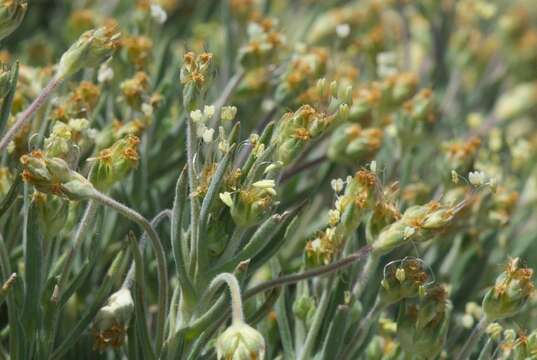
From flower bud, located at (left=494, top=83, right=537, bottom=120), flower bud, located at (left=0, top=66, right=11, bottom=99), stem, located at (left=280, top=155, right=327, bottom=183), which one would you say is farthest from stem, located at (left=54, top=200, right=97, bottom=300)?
flower bud, located at (left=494, top=83, right=537, bottom=120)

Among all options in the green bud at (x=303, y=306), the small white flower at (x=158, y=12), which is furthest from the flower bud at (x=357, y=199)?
the small white flower at (x=158, y=12)

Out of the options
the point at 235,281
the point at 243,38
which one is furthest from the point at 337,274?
the point at 243,38

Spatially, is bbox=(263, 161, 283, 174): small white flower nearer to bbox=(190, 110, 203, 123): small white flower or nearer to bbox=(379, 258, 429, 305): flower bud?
bbox=(190, 110, 203, 123): small white flower

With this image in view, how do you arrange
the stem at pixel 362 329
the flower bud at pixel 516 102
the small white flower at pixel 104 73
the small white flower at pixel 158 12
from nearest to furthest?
the stem at pixel 362 329 → the small white flower at pixel 104 73 → the small white flower at pixel 158 12 → the flower bud at pixel 516 102

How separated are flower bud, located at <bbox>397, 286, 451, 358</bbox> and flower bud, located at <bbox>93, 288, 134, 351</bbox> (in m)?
0.47

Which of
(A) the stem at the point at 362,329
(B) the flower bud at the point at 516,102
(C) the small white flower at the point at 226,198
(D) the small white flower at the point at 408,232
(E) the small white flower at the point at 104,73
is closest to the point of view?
(C) the small white flower at the point at 226,198

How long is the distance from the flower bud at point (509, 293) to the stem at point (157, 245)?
56 cm

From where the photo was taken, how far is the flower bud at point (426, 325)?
142cm

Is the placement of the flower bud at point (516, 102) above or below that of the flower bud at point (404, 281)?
below

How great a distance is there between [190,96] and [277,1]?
4.79 feet

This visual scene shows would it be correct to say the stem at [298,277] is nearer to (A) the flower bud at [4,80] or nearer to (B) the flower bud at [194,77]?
(B) the flower bud at [194,77]

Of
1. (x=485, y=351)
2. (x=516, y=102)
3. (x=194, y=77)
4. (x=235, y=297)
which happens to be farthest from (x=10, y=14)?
(x=516, y=102)

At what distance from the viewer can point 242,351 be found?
1146 mm

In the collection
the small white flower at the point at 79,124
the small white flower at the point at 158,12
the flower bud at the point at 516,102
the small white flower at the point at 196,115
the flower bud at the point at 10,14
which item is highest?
the flower bud at the point at 10,14
